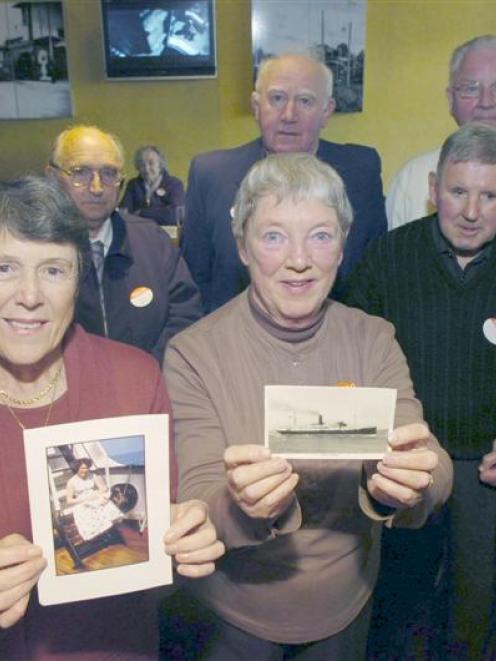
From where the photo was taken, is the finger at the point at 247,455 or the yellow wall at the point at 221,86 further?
the yellow wall at the point at 221,86

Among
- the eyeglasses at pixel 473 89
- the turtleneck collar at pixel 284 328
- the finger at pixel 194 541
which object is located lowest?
the finger at pixel 194 541

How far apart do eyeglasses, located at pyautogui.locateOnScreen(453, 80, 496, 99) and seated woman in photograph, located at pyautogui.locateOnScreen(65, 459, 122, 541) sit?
7.36 ft

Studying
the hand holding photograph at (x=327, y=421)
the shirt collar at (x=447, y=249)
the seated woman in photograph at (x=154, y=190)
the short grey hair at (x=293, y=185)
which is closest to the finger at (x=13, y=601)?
the hand holding photograph at (x=327, y=421)

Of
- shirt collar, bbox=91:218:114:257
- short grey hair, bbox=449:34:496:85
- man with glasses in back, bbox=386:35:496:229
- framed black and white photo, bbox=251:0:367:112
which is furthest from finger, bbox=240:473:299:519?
framed black and white photo, bbox=251:0:367:112

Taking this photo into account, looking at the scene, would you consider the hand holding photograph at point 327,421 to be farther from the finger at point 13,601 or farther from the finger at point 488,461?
the finger at point 488,461

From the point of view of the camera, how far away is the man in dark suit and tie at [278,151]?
8.83 feet

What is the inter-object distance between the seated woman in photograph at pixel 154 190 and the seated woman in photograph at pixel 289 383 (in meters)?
3.72

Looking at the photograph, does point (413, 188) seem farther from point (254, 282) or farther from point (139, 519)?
point (139, 519)

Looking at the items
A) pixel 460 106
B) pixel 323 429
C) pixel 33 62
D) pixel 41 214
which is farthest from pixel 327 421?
Answer: pixel 33 62

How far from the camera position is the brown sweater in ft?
4.99

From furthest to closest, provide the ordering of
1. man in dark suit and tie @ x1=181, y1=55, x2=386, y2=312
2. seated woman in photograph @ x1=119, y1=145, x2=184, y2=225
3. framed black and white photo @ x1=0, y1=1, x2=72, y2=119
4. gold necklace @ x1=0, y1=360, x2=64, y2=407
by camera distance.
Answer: framed black and white photo @ x1=0, y1=1, x2=72, y2=119 → seated woman in photograph @ x1=119, y1=145, x2=184, y2=225 → man in dark suit and tie @ x1=181, y1=55, x2=386, y2=312 → gold necklace @ x1=0, y1=360, x2=64, y2=407

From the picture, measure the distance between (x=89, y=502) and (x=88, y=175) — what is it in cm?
146

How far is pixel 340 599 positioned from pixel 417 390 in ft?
2.36

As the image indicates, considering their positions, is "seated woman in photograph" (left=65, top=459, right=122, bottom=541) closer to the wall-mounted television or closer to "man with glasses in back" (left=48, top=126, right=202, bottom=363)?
"man with glasses in back" (left=48, top=126, right=202, bottom=363)
